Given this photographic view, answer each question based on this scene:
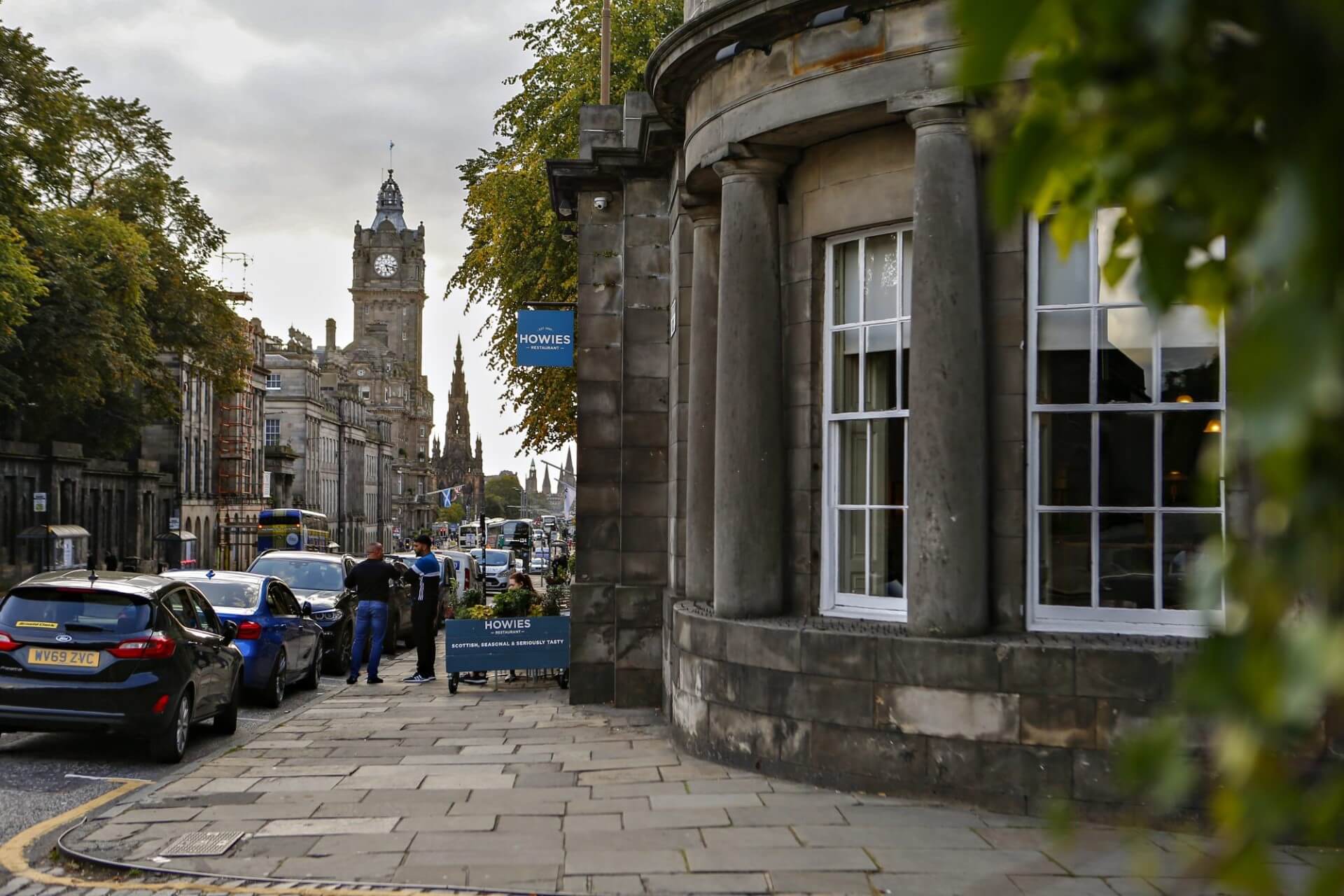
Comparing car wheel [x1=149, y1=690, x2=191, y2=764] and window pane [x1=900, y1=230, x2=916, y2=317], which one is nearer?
window pane [x1=900, y1=230, x2=916, y2=317]

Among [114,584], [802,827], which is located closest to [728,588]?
[802,827]

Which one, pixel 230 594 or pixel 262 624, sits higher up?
pixel 230 594

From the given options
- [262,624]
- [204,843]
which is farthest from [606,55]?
[204,843]

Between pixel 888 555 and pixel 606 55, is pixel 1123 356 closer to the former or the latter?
pixel 888 555

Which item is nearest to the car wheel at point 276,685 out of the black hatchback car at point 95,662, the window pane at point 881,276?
the black hatchback car at point 95,662

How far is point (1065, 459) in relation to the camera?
930cm

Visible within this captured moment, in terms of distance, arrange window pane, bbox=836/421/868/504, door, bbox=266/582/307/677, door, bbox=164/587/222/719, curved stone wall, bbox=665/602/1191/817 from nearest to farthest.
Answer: curved stone wall, bbox=665/602/1191/817 < window pane, bbox=836/421/868/504 < door, bbox=164/587/222/719 < door, bbox=266/582/307/677

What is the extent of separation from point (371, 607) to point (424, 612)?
0.70m

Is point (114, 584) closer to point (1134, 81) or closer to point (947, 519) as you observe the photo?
point (947, 519)

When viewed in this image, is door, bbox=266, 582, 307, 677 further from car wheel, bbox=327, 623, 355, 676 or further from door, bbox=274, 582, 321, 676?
car wheel, bbox=327, 623, 355, 676

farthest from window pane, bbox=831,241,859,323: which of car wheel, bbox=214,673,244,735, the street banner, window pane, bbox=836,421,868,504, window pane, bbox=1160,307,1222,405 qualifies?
the street banner

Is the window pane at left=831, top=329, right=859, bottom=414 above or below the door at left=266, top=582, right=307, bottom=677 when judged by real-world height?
above

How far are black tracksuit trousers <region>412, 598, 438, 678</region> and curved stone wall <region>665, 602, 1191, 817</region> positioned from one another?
28.2 ft

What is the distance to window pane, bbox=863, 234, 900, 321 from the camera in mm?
10320
